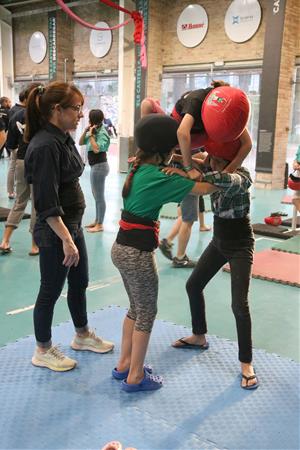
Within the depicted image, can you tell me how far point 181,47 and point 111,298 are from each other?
31.1ft

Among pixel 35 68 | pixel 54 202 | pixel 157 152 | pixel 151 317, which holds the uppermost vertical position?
pixel 35 68

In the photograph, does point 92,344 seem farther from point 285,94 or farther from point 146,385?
point 285,94

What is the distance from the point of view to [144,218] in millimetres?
2014

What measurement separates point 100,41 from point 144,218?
1236 centimetres

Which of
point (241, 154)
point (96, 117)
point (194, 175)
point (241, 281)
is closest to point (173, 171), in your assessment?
point (194, 175)

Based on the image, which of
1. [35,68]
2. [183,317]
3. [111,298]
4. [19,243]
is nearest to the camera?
[183,317]

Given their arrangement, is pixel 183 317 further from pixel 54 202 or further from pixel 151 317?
pixel 54 202

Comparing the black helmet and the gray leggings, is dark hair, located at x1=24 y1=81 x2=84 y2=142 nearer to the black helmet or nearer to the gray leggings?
the black helmet

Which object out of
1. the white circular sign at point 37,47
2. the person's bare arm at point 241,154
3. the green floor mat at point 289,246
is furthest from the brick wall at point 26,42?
the person's bare arm at point 241,154

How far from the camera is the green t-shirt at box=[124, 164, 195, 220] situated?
1.89 meters

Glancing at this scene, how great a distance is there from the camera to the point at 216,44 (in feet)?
35.4

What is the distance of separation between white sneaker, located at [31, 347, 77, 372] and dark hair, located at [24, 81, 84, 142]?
111cm

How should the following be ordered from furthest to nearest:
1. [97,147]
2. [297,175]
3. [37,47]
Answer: [37,47], [297,175], [97,147]

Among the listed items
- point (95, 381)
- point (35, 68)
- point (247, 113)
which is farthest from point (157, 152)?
point (35, 68)
